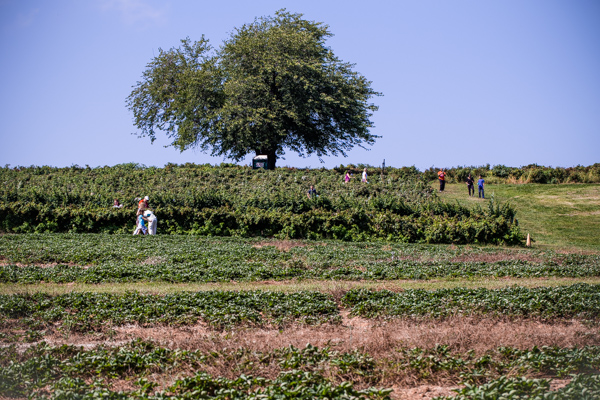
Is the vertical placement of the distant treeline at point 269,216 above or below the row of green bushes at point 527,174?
below

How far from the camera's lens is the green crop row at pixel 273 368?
6816 millimetres

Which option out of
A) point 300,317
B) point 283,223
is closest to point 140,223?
point 283,223

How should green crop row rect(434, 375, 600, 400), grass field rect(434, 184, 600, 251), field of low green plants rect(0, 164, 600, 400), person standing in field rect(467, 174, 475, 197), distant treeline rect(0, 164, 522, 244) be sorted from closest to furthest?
1. green crop row rect(434, 375, 600, 400)
2. field of low green plants rect(0, 164, 600, 400)
3. distant treeline rect(0, 164, 522, 244)
4. grass field rect(434, 184, 600, 251)
5. person standing in field rect(467, 174, 475, 197)

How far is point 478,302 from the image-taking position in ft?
36.4

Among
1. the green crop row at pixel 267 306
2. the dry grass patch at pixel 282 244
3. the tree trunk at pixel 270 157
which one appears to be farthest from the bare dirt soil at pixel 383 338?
the tree trunk at pixel 270 157

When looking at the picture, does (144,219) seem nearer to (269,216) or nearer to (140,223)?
(140,223)

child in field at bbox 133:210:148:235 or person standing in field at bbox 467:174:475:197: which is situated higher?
person standing in field at bbox 467:174:475:197

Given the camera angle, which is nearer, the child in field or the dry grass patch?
the dry grass patch

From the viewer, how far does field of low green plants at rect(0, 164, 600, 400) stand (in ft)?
23.5

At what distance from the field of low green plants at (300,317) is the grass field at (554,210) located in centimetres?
392

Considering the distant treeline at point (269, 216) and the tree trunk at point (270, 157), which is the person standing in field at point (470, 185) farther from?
the tree trunk at point (270, 157)

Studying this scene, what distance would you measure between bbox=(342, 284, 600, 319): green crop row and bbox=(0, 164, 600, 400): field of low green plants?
0.14 feet

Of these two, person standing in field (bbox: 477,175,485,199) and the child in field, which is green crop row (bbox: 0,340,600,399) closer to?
the child in field

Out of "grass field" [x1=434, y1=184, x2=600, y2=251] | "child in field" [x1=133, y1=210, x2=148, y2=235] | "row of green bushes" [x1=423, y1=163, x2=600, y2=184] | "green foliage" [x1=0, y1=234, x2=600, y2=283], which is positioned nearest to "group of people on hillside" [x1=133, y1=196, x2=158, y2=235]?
"child in field" [x1=133, y1=210, x2=148, y2=235]
